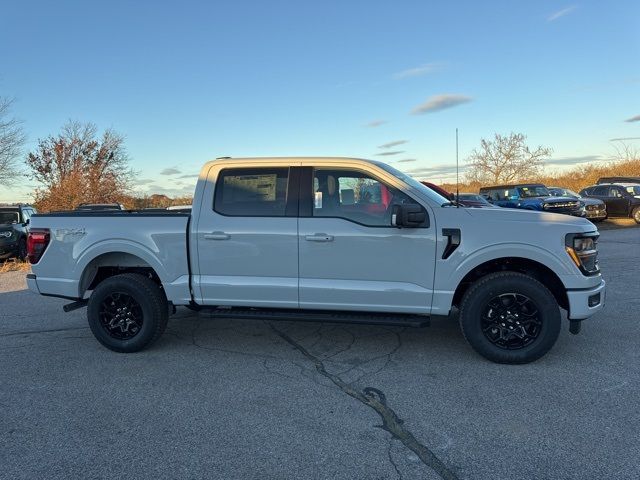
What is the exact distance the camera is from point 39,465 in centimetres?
288

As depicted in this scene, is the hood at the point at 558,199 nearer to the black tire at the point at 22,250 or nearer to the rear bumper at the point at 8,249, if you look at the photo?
the black tire at the point at 22,250

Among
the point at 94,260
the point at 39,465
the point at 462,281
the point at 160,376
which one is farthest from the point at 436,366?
the point at 94,260

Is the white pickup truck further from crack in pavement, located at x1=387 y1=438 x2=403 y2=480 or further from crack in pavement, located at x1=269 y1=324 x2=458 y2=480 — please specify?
crack in pavement, located at x1=387 y1=438 x2=403 y2=480

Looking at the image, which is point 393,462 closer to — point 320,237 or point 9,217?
point 320,237

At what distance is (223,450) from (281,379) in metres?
1.17

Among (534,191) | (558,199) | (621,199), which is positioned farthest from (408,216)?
(621,199)

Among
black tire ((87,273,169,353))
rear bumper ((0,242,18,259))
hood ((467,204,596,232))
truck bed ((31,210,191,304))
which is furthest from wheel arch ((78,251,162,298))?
rear bumper ((0,242,18,259))

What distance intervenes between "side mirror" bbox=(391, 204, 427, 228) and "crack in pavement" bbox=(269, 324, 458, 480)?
1.45 m

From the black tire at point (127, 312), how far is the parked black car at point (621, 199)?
22542mm

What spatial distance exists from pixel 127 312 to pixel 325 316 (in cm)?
213

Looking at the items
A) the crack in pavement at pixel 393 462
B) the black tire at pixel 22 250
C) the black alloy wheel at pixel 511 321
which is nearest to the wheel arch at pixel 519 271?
the black alloy wheel at pixel 511 321

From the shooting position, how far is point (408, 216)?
4.17m

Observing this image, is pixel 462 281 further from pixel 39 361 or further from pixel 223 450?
pixel 39 361

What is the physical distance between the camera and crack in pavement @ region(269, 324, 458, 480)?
2.80m
